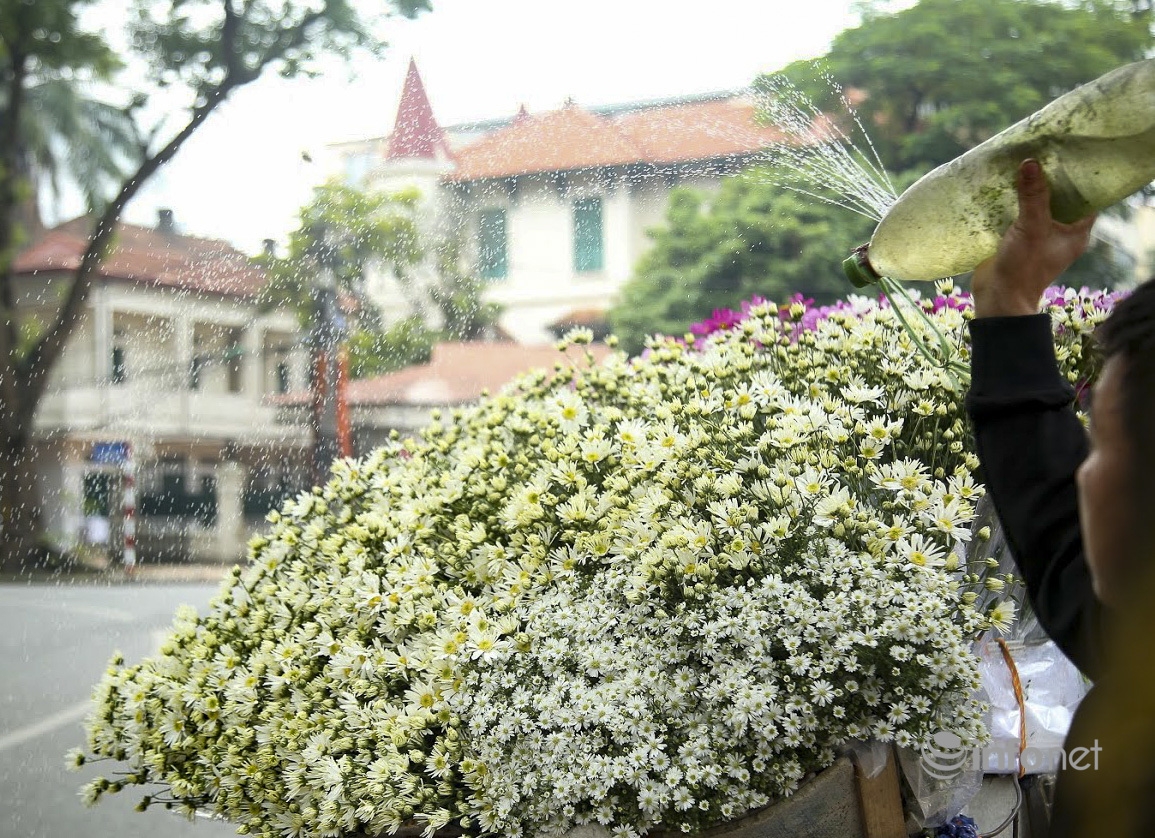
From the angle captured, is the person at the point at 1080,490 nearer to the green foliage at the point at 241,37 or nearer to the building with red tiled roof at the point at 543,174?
the building with red tiled roof at the point at 543,174

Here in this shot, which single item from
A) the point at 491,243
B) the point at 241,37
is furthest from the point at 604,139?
the point at 241,37

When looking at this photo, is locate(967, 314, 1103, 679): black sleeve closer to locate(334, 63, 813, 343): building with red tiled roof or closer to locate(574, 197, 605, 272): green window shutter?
locate(334, 63, 813, 343): building with red tiled roof

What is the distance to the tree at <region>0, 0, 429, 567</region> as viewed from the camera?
228 centimetres

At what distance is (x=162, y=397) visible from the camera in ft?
7.86

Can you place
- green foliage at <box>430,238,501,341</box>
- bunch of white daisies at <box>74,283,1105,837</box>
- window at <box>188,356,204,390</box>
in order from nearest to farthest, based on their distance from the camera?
bunch of white daisies at <box>74,283,1105,837</box> → window at <box>188,356,204,390</box> → green foliage at <box>430,238,501,341</box>

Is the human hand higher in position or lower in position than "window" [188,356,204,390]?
higher

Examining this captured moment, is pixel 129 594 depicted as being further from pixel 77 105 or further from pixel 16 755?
pixel 77 105

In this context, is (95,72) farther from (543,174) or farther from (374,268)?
(543,174)

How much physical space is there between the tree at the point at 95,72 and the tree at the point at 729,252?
1052 millimetres

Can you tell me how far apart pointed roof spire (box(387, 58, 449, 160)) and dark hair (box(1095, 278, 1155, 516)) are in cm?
247

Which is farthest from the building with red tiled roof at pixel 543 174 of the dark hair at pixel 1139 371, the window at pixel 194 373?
the dark hair at pixel 1139 371

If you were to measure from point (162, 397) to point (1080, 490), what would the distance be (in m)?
2.23

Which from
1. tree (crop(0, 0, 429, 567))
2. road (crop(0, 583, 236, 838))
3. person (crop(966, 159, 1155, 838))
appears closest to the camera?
person (crop(966, 159, 1155, 838))
